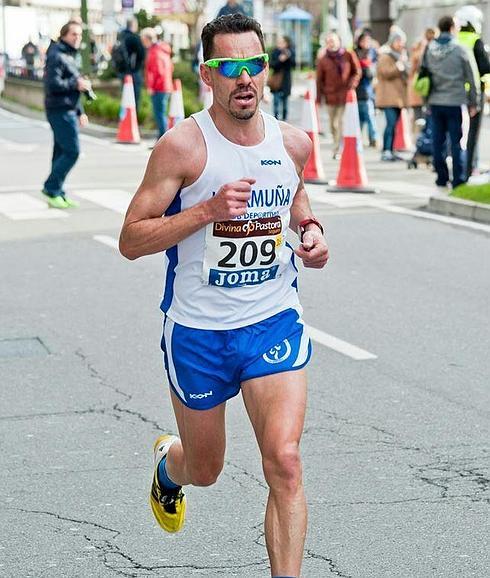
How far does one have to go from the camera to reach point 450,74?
653 inches

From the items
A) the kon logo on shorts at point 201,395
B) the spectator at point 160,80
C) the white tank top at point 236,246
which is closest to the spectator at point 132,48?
the spectator at point 160,80

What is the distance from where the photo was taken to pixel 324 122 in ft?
100

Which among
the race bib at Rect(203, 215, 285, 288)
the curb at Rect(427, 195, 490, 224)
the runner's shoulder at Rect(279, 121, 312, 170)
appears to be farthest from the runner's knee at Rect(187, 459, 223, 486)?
the curb at Rect(427, 195, 490, 224)

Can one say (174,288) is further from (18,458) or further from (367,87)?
(367,87)

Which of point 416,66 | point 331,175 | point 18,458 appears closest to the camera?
point 18,458

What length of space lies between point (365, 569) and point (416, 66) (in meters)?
16.6

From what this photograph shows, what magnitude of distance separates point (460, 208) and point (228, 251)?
10.6m

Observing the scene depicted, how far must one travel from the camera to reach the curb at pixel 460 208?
575 inches

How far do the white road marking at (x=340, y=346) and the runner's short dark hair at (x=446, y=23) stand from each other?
26.4 ft

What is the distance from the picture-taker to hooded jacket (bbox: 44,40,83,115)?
1497 cm

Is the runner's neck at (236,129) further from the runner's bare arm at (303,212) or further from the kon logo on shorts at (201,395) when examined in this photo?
the kon logo on shorts at (201,395)

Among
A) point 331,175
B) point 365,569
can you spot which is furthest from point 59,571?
point 331,175

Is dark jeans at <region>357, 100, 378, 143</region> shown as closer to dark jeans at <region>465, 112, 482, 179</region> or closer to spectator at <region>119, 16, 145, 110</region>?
dark jeans at <region>465, 112, 482, 179</region>

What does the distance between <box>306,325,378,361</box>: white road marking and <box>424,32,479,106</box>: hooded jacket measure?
793 cm
